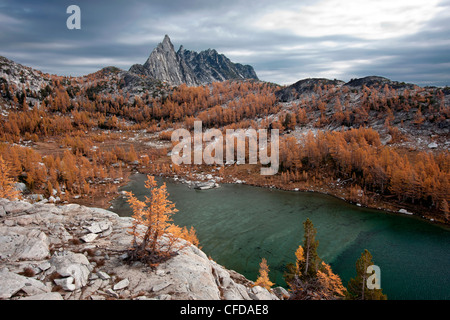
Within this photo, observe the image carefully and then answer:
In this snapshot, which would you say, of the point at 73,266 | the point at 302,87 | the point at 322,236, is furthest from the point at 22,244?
the point at 302,87

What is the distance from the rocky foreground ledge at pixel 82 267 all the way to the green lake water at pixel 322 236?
Result: 1810 centimetres

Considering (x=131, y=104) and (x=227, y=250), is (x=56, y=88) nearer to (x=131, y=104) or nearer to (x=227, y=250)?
(x=131, y=104)

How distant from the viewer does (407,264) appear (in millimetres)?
34156

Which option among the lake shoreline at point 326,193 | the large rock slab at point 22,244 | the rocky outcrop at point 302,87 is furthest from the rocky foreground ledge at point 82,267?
the rocky outcrop at point 302,87

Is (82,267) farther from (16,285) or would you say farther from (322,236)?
(322,236)

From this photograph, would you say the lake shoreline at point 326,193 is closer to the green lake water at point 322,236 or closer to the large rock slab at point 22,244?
the green lake water at point 322,236

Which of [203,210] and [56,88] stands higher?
[56,88]

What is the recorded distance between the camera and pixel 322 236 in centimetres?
4338

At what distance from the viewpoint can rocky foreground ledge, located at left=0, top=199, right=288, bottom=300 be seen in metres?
12.4

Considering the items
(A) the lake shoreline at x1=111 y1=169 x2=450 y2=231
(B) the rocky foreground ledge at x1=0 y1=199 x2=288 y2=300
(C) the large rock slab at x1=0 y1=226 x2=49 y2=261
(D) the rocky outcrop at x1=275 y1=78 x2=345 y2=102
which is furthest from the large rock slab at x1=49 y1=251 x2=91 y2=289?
(D) the rocky outcrop at x1=275 y1=78 x2=345 y2=102

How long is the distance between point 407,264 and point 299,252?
67.5 ft

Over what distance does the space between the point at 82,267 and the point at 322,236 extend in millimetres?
42606

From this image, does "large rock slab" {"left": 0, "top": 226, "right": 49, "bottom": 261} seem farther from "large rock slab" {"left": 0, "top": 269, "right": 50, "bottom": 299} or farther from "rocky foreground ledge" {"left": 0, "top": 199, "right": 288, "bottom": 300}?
"large rock slab" {"left": 0, "top": 269, "right": 50, "bottom": 299}
